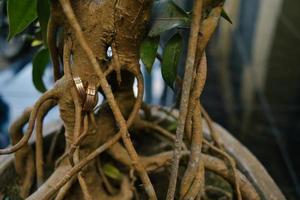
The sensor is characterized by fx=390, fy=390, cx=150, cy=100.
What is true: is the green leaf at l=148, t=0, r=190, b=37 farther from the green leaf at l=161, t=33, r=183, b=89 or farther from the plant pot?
the plant pot

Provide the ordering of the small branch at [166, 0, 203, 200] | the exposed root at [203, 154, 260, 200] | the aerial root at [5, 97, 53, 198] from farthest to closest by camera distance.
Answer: the aerial root at [5, 97, 53, 198]
the exposed root at [203, 154, 260, 200]
the small branch at [166, 0, 203, 200]

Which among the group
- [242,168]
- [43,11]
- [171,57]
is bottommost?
[242,168]

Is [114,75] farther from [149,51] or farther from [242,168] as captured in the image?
[242,168]

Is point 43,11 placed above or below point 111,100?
above

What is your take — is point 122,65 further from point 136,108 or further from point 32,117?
point 32,117

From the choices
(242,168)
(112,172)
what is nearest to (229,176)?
(242,168)

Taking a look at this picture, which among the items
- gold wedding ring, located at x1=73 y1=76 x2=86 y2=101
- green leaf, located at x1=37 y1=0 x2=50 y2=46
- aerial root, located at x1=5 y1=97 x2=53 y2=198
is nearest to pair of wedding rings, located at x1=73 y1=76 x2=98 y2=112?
gold wedding ring, located at x1=73 y1=76 x2=86 y2=101

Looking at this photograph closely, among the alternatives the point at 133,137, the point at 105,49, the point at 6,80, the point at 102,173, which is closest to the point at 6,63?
the point at 6,80
